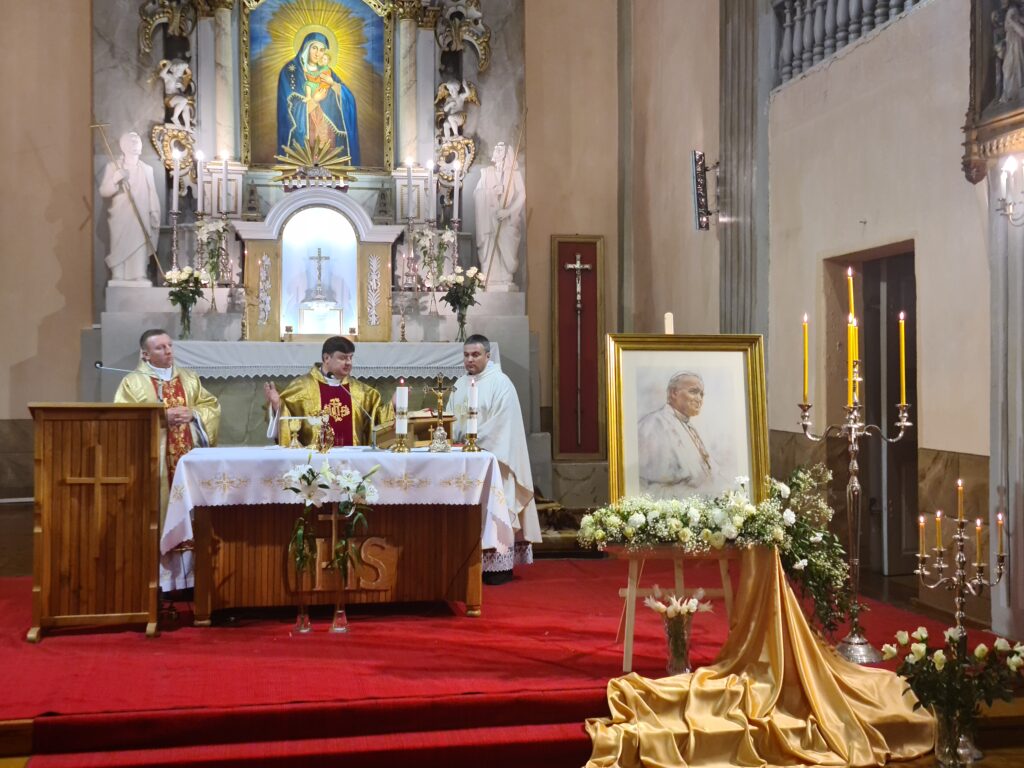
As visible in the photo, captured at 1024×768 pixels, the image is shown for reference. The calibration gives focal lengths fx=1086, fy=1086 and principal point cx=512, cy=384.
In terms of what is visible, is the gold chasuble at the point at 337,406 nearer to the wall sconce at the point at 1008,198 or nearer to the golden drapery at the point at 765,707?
the golden drapery at the point at 765,707

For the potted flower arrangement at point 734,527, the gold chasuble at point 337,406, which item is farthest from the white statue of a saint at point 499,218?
the potted flower arrangement at point 734,527

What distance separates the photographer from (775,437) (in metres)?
8.38

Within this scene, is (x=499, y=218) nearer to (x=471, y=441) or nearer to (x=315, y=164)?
(x=315, y=164)

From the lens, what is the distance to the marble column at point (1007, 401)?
565 centimetres

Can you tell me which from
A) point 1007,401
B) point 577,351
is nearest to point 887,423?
point 1007,401

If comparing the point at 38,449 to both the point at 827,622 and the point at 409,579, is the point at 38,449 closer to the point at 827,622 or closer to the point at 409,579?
the point at 409,579

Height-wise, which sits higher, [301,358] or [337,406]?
[301,358]

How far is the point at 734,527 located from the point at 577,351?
7.03 metres

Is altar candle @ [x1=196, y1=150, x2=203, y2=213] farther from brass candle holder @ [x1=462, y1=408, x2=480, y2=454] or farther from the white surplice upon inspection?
brass candle holder @ [x1=462, y1=408, x2=480, y2=454]

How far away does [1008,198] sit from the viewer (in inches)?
225

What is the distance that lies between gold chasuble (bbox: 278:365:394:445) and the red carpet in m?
1.42

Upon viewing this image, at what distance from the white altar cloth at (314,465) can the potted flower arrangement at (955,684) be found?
2409 millimetres

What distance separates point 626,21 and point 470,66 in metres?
1.81

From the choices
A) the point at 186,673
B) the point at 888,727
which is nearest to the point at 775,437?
the point at 888,727
